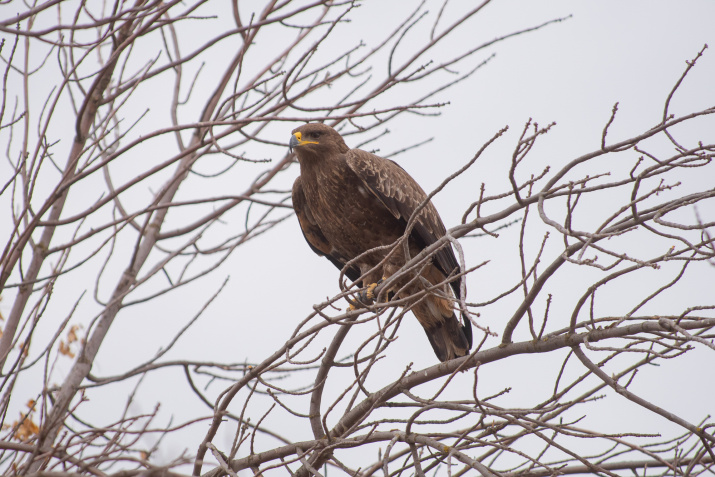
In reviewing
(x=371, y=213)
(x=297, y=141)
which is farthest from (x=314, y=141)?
(x=371, y=213)

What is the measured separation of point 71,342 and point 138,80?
208 cm

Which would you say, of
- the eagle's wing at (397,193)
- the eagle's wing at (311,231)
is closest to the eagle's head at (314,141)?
the eagle's wing at (397,193)

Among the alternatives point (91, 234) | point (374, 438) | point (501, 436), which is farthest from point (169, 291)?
point (501, 436)

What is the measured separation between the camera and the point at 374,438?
326 centimetres

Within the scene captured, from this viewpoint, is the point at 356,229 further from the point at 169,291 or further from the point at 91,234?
the point at 91,234

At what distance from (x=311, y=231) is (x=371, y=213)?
0.62 metres

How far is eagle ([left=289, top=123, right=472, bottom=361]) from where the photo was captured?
15.7ft

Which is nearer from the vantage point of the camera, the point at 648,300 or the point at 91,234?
the point at 648,300

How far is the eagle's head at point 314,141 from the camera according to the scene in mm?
4888

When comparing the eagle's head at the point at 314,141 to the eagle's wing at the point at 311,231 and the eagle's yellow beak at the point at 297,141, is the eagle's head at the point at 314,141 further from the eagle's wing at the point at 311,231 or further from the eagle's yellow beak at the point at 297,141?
the eagle's wing at the point at 311,231

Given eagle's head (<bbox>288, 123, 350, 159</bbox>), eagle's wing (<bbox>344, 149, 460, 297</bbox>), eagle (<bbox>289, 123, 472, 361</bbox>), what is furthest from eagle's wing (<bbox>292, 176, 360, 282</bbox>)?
eagle's wing (<bbox>344, 149, 460, 297</bbox>)

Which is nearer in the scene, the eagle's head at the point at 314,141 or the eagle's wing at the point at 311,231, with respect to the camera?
the eagle's head at the point at 314,141

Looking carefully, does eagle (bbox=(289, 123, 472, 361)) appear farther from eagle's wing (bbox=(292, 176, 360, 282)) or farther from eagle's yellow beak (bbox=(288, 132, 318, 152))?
eagle's wing (bbox=(292, 176, 360, 282))

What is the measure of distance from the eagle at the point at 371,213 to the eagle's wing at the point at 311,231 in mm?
103
